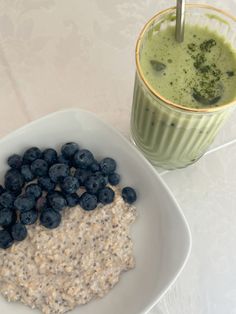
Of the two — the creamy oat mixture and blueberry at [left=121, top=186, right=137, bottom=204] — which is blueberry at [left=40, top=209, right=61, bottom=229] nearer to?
the creamy oat mixture

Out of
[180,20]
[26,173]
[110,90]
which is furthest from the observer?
[110,90]

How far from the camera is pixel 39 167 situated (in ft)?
2.85

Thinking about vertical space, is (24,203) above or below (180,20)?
below

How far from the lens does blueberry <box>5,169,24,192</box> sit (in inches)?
33.9

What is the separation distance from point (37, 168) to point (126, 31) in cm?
48

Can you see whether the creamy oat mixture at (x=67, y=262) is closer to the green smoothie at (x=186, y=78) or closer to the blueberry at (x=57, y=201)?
the blueberry at (x=57, y=201)

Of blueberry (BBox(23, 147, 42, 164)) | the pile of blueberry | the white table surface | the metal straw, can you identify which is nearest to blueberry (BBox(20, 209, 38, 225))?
the pile of blueberry

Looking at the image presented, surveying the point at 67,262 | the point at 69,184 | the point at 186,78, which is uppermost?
the point at 186,78

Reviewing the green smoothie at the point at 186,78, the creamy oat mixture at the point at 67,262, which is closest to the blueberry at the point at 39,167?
the creamy oat mixture at the point at 67,262

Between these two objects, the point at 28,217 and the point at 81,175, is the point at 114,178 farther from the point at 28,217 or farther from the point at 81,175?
the point at 28,217

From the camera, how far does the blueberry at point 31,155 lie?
2.87 ft

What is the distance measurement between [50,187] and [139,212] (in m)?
0.19

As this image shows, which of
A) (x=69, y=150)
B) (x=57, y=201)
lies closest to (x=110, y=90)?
(x=69, y=150)

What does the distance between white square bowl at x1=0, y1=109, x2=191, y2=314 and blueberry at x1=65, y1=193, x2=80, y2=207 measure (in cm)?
11
